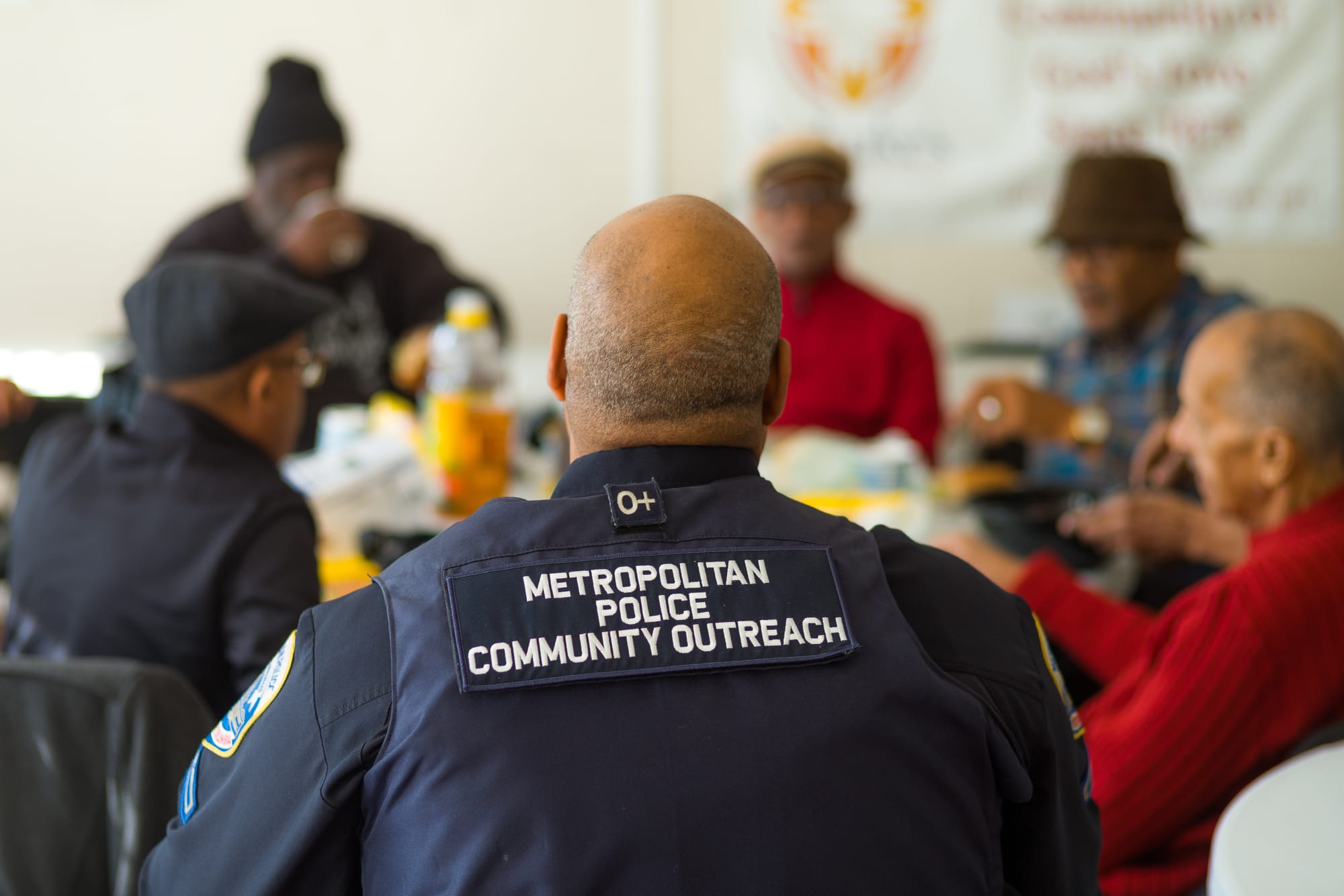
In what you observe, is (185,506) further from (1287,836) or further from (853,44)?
(853,44)

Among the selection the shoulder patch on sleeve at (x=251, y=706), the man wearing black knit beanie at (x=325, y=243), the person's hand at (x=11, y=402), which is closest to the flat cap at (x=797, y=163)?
the man wearing black knit beanie at (x=325, y=243)

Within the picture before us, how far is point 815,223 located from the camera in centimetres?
283

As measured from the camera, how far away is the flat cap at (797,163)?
109 inches

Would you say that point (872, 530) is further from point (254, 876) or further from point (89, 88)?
point (89, 88)

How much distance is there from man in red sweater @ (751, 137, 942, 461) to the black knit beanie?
102 cm

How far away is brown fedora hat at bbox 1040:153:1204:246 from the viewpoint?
2.42 meters

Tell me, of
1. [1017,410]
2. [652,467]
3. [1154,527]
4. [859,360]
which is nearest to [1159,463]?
[1154,527]

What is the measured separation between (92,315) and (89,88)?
26.5 inches

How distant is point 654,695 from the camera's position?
74 centimetres

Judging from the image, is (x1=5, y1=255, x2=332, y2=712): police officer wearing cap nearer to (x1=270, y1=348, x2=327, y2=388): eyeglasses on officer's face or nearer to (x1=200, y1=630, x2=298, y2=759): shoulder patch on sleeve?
(x1=270, y1=348, x2=327, y2=388): eyeglasses on officer's face

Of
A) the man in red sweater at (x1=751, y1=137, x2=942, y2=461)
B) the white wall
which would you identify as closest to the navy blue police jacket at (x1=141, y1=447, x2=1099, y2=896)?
the man in red sweater at (x1=751, y1=137, x2=942, y2=461)

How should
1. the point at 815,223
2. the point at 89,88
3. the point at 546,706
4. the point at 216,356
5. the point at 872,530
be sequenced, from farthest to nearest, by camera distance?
the point at 89,88
the point at 815,223
the point at 216,356
the point at 872,530
the point at 546,706

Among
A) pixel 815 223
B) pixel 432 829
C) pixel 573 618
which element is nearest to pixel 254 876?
pixel 432 829

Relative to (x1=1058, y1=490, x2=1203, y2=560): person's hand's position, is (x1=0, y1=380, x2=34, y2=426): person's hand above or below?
above
